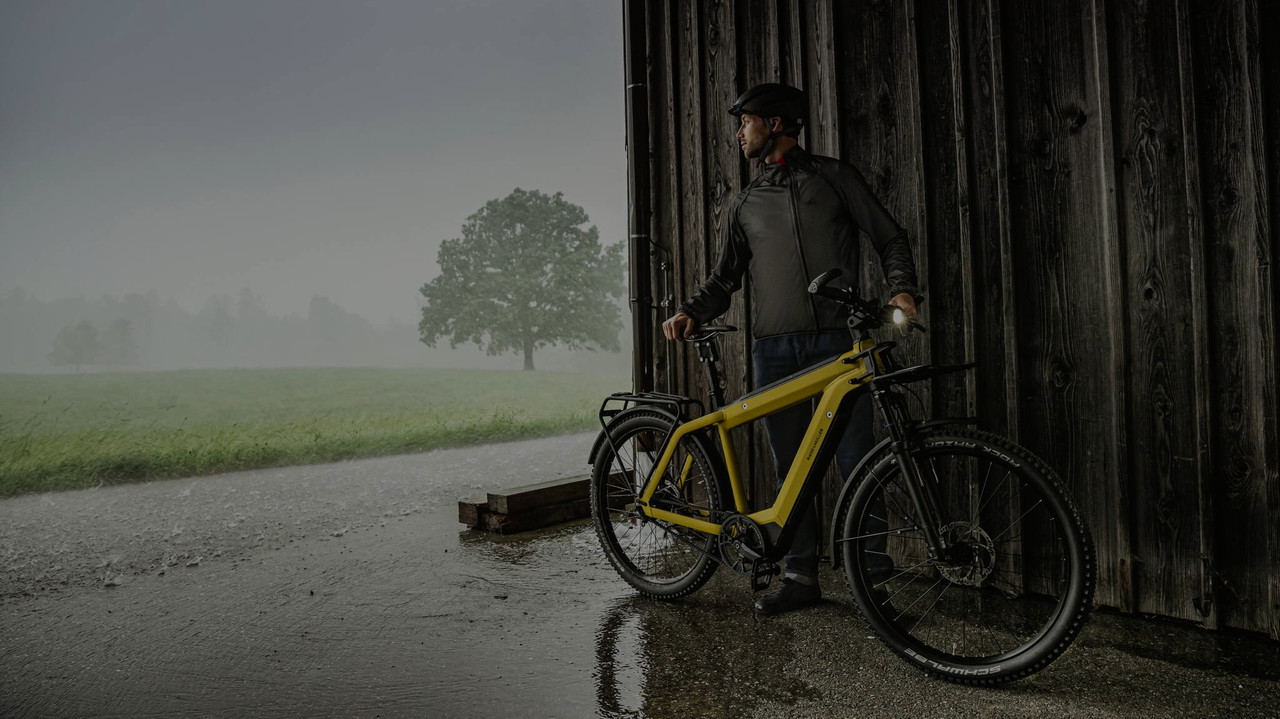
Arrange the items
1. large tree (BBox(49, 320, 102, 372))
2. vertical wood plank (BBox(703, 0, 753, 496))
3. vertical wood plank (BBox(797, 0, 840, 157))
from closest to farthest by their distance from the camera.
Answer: vertical wood plank (BBox(797, 0, 840, 157))
vertical wood plank (BBox(703, 0, 753, 496))
large tree (BBox(49, 320, 102, 372))

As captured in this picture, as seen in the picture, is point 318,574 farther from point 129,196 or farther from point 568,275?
point 129,196

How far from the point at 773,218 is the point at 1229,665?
7.65 ft

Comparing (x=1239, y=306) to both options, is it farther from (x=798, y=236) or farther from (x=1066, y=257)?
(x=798, y=236)

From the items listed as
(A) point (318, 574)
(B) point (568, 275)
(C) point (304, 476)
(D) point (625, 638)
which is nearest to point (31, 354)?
(C) point (304, 476)

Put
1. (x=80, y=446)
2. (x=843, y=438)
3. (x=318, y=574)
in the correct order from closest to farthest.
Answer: (x=843, y=438) < (x=318, y=574) < (x=80, y=446)

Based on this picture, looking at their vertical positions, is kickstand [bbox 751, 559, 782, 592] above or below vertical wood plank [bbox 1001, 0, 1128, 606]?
below

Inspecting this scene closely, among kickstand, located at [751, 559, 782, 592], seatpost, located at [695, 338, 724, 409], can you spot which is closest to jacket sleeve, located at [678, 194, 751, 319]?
seatpost, located at [695, 338, 724, 409]

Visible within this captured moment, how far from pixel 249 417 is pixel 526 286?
13952mm

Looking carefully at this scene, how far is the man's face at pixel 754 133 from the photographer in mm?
3135

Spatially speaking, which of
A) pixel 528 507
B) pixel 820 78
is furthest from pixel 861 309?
pixel 528 507

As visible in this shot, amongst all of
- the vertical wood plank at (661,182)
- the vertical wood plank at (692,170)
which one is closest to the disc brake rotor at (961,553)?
the vertical wood plank at (692,170)

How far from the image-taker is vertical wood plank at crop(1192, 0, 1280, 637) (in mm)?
2475

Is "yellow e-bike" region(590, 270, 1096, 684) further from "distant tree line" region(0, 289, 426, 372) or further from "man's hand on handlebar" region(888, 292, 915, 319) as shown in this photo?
"distant tree line" region(0, 289, 426, 372)

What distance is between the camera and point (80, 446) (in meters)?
8.84
